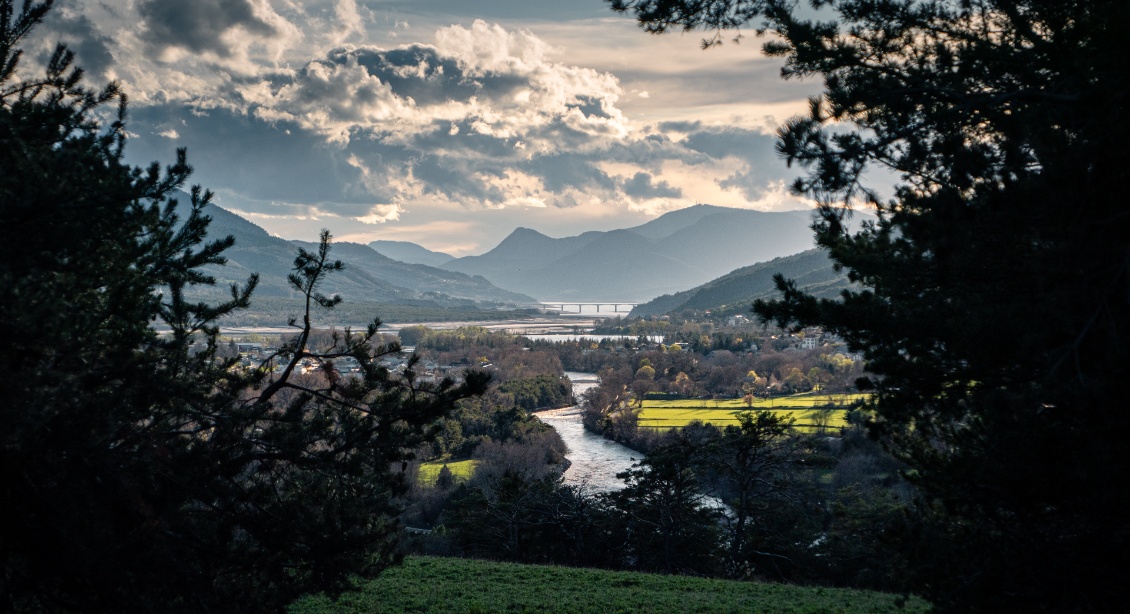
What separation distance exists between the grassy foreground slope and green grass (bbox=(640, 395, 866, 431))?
73.7ft

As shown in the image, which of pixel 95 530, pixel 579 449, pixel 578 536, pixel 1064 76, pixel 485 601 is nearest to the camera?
pixel 95 530

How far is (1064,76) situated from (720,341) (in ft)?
231

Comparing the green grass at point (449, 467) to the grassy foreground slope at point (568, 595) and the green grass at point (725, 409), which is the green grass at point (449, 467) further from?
the grassy foreground slope at point (568, 595)

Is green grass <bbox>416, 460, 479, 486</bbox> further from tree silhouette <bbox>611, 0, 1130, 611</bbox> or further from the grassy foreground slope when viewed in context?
tree silhouette <bbox>611, 0, 1130, 611</bbox>

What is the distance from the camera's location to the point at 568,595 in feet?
32.2

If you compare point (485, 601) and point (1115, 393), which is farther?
point (485, 601)

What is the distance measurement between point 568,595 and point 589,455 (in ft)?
82.9

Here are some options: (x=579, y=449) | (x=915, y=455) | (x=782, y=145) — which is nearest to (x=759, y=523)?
(x=915, y=455)

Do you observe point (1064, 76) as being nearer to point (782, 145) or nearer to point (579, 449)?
point (782, 145)

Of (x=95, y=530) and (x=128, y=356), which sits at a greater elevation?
(x=128, y=356)

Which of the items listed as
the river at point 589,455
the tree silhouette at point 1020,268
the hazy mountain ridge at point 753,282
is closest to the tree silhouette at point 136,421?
the tree silhouette at point 1020,268

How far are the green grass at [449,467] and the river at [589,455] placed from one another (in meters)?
4.05

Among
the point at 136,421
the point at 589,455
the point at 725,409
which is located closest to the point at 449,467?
the point at 589,455

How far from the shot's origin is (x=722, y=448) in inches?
606
